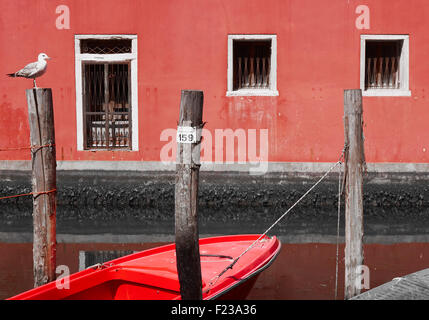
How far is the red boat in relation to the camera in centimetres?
471

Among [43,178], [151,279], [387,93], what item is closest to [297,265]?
[151,279]

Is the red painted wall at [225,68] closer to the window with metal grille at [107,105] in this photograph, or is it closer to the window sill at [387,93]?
the window sill at [387,93]

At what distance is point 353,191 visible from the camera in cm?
528

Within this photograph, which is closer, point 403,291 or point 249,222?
point 403,291

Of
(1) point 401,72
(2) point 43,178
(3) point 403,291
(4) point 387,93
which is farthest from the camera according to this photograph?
(1) point 401,72

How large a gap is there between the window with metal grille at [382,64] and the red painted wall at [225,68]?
1.08 feet

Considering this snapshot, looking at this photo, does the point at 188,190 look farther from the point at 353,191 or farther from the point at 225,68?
the point at 225,68

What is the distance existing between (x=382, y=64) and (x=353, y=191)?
7056mm

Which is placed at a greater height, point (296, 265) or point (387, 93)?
point (387, 93)

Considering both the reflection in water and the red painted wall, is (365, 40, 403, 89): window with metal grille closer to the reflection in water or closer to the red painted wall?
the red painted wall

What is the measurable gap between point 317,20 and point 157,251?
273 inches

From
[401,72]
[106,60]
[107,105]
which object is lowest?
[107,105]
